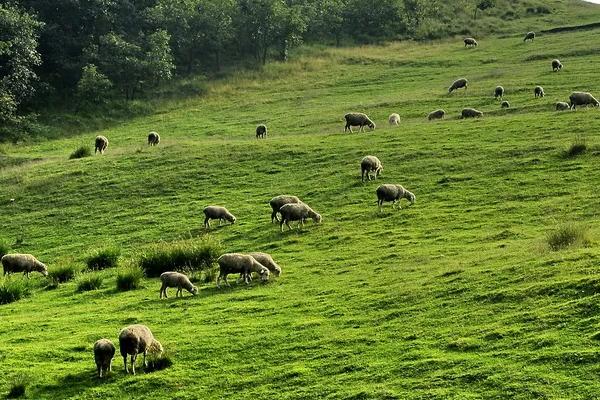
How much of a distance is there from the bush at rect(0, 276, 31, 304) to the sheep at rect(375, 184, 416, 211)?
54.6 feet

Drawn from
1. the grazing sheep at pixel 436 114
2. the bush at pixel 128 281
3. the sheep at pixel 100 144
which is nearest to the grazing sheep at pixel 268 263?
the bush at pixel 128 281

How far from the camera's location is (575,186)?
117 feet

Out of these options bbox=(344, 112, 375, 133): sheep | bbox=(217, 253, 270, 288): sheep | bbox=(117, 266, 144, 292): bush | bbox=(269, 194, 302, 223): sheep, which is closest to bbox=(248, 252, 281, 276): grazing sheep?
bbox=(217, 253, 270, 288): sheep

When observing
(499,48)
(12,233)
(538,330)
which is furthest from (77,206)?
(499,48)

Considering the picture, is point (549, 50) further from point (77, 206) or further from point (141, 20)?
point (77, 206)

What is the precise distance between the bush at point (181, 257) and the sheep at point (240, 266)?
3060 mm

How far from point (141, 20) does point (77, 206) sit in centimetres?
5423

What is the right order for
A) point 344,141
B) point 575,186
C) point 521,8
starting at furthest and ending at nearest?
point 521,8, point 344,141, point 575,186

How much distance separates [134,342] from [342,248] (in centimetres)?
1360

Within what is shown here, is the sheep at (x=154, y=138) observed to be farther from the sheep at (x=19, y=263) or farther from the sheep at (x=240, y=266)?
the sheep at (x=240, y=266)

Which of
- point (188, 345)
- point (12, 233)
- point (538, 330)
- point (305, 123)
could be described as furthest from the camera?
point (305, 123)

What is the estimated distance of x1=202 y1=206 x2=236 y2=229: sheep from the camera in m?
38.3

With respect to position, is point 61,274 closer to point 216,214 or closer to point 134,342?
point 216,214

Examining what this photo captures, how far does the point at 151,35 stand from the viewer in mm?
86438
